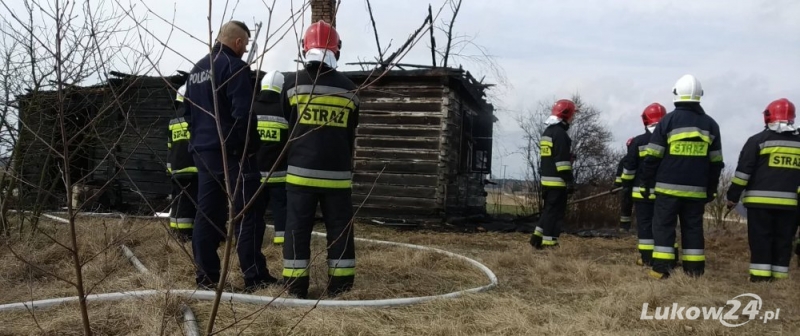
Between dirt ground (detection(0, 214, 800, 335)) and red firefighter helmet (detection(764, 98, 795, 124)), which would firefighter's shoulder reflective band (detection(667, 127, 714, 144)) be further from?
dirt ground (detection(0, 214, 800, 335))

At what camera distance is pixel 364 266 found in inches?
195

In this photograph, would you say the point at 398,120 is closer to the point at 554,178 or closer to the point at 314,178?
the point at 554,178

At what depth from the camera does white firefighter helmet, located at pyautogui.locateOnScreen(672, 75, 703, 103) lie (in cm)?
505

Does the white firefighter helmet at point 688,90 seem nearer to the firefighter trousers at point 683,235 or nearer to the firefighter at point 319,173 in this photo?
the firefighter trousers at point 683,235

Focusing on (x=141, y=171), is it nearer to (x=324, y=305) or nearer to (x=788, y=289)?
(x=324, y=305)

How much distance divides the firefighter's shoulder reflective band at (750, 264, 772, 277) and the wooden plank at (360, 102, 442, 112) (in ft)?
18.0

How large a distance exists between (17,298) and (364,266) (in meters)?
2.56

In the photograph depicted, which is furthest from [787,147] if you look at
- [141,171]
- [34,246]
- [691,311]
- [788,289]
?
[141,171]

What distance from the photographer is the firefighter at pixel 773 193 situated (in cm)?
505

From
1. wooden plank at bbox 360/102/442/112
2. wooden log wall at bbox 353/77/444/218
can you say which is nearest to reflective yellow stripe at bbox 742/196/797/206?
wooden log wall at bbox 353/77/444/218

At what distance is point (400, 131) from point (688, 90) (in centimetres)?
537

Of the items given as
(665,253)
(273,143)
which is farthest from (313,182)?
(665,253)

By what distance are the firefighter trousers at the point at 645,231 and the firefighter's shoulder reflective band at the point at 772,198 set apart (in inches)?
42.1

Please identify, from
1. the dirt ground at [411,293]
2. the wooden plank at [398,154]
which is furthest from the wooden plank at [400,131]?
the dirt ground at [411,293]
